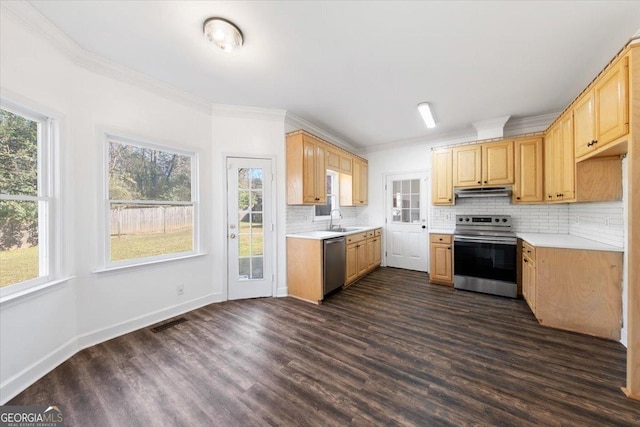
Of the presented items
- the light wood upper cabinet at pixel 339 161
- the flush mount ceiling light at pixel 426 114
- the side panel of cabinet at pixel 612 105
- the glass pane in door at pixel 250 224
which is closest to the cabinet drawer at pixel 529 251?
the side panel of cabinet at pixel 612 105

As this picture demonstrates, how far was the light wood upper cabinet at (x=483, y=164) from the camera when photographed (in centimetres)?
376

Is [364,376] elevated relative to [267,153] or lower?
lower

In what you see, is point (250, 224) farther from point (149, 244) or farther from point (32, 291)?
point (32, 291)

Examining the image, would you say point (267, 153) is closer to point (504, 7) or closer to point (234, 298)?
point (234, 298)

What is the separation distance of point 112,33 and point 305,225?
3.12 meters

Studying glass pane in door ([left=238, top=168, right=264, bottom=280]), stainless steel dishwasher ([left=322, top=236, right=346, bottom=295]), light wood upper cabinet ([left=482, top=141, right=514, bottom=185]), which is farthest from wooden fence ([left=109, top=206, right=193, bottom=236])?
light wood upper cabinet ([left=482, top=141, right=514, bottom=185])

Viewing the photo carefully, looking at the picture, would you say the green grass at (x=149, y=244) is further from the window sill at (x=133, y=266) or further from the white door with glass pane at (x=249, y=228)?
the white door with glass pane at (x=249, y=228)

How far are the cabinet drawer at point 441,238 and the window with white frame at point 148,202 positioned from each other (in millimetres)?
3794

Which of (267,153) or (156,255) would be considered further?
(267,153)

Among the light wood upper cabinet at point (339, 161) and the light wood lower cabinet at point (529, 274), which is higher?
the light wood upper cabinet at point (339, 161)

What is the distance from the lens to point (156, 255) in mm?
2838

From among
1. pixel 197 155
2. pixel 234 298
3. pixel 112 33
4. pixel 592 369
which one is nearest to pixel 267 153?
pixel 197 155

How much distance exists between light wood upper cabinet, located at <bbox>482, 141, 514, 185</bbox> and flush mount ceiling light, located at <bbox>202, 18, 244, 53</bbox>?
3.92 m

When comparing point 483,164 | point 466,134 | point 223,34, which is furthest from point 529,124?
point 223,34
